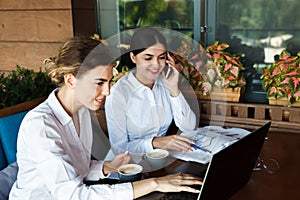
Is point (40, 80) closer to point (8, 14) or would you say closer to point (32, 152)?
point (32, 152)

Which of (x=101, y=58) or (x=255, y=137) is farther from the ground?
(x=101, y=58)

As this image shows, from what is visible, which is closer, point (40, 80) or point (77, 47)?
point (77, 47)

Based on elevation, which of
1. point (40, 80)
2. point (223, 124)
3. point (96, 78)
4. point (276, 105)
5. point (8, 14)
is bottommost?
point (223, 124)

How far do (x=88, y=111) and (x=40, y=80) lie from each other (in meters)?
0.62

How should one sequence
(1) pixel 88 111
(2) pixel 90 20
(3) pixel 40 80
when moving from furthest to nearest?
(2) pixel 90 20
(3) pixel 40 80
(1) pixel 88 111

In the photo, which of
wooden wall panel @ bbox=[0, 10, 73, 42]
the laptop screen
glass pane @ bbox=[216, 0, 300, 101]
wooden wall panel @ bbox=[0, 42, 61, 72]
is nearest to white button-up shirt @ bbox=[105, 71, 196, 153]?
the laptop screen

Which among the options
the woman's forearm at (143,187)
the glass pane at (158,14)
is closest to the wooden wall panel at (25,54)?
the glass pane at (158,14)

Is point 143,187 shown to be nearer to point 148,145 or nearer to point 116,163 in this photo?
point 116,163

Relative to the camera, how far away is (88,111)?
4.68ft

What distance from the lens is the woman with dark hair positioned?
1.65 metres

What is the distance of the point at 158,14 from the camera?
2.47 metres

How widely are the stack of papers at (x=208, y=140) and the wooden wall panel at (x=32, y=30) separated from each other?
4.46 feet

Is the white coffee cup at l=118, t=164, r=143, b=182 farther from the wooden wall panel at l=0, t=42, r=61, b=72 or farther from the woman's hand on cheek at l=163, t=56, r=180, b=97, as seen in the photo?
the wooden wall panel at l=0, t=42, r=61, b=72

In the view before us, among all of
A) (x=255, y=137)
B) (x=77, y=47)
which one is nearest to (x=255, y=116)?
(x=255, y=137)
